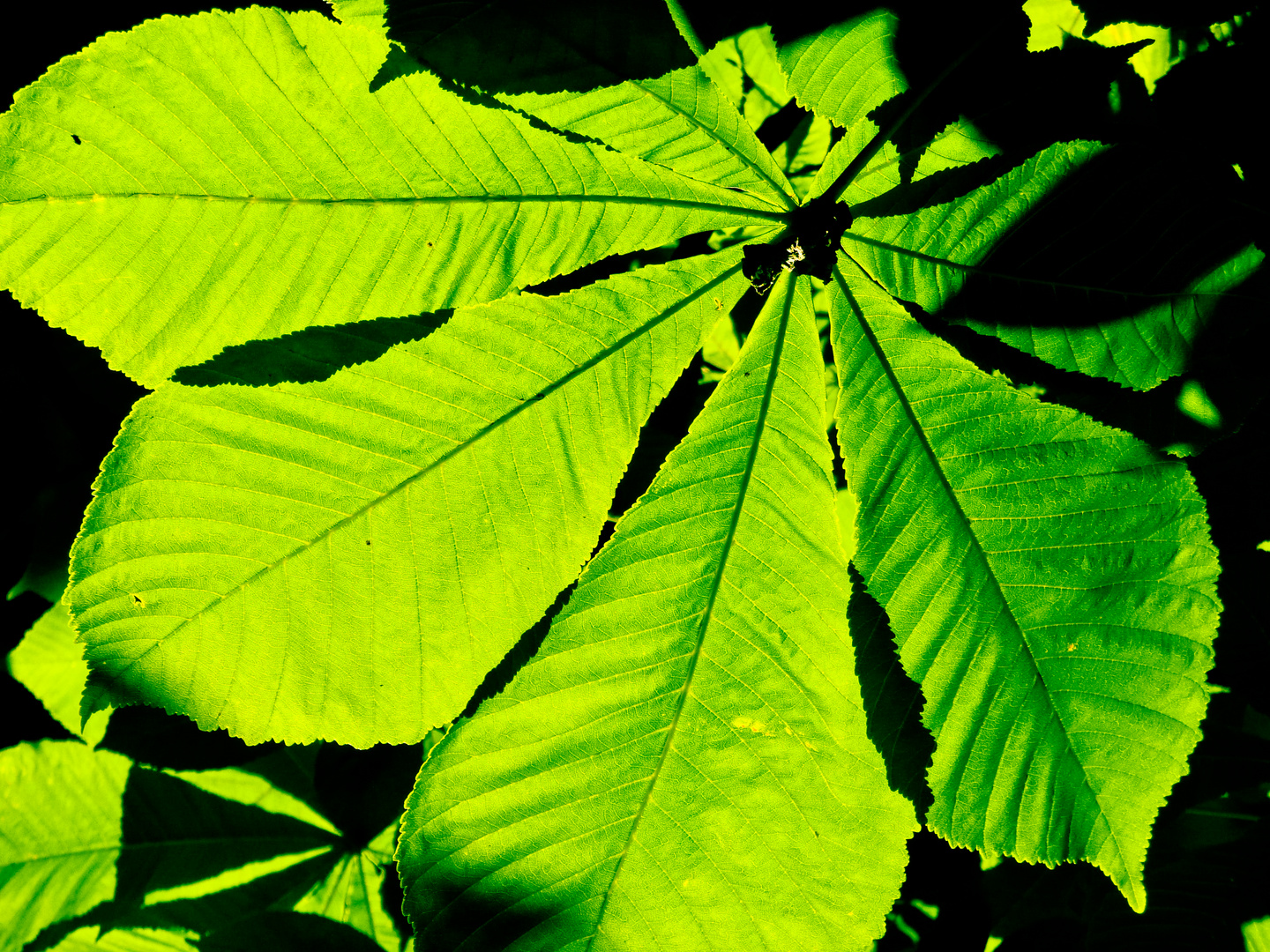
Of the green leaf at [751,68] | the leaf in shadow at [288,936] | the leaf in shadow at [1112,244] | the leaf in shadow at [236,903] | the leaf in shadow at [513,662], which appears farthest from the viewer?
the leaf in shadow at [236,903]

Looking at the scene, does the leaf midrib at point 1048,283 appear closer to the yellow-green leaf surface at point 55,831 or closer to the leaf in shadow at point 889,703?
the leaf in shadow at point 889,703

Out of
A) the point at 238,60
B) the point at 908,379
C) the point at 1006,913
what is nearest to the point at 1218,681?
the point at 1006,913

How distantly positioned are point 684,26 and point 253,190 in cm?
44

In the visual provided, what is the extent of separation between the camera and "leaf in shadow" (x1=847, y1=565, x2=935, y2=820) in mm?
979

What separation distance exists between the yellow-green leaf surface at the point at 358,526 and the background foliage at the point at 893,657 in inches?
2.6

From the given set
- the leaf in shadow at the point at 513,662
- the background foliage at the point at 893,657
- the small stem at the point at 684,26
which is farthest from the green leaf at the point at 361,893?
the small stem at the point at 684,26

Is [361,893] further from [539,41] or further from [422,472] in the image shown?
[539,41]

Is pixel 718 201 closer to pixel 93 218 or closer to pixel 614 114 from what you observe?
pixel 614 114

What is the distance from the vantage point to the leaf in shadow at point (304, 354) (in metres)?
0.86

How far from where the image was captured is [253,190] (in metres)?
0.83

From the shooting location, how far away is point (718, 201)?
3.23ft

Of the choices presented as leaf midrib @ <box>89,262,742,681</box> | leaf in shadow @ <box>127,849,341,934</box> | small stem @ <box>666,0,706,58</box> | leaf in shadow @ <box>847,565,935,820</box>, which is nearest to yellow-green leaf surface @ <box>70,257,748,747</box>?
leaf midrib @ <box>89,262,742,681</box>

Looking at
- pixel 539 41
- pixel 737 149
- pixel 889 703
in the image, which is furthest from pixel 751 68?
pixel 889 703

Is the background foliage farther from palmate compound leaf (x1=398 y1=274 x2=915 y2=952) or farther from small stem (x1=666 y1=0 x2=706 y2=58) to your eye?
palmate compound leaf (x1=398 y1=274 x2=915 y2=952)
